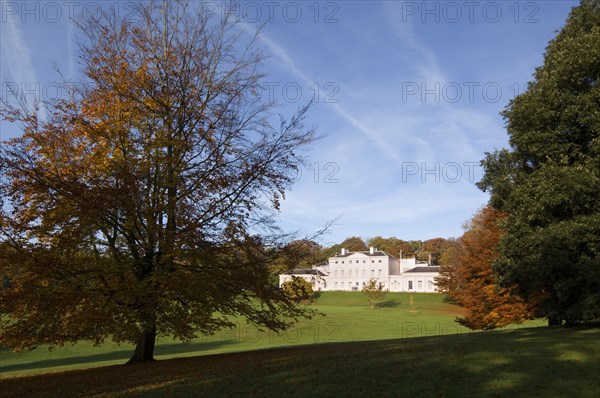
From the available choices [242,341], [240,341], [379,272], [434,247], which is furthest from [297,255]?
[434,247]

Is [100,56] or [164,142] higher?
[100,56]

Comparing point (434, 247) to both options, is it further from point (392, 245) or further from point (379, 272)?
point (379, 272)

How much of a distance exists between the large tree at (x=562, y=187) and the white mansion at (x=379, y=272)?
89462 mm

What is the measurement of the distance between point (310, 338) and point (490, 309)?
626 inches

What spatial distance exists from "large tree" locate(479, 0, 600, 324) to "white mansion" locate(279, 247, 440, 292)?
8946 cm

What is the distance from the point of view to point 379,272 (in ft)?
372

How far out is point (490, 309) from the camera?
3016 centimetres

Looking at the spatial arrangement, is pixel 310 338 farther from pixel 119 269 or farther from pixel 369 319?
pixel 119 269

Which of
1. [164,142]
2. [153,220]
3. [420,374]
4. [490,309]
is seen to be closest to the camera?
[420,374]

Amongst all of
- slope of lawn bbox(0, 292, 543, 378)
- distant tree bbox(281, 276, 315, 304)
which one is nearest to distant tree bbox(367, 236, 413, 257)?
slope of lawn bbox(0, 292, 543, 378)

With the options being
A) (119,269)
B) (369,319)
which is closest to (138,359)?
(119,269)

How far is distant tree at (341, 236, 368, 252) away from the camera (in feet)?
507

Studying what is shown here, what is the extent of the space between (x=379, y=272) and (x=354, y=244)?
4346 cm

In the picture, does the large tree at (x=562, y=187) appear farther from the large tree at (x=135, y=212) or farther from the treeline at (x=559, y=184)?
the large tree at (x=135, y=212)
